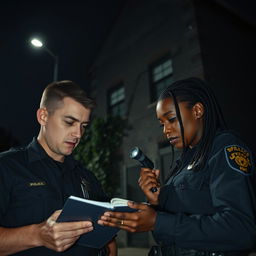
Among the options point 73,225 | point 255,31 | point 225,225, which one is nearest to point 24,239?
point 73,225

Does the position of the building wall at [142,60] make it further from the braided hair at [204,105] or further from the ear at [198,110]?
the ear at [198,110]

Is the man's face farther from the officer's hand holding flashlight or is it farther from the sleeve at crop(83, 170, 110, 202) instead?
the officer's hand holding flashlight

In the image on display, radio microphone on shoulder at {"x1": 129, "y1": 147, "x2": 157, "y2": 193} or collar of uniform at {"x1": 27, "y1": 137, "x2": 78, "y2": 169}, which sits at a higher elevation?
collar of uniform at {"x1": 27, "y1": 137, "x2": 78, "y2": 169}

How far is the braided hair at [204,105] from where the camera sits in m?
1.92

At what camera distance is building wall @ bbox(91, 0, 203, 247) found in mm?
8156

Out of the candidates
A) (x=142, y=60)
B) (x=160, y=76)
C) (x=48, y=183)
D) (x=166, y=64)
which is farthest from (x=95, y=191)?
(x=142, y=60)

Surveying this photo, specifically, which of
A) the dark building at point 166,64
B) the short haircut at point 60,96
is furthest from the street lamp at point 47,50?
the short haircut at point 60,96

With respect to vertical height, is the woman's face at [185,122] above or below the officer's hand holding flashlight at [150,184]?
above

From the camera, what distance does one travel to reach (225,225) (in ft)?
4.60

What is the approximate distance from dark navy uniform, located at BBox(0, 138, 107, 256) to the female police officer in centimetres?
72

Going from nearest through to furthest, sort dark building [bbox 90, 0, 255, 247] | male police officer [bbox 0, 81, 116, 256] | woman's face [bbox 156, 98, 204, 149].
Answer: male police officer [bbox 0, 81, 116, 256]
woman's face [bbox 156, 98, 204, 149]
dark building [bbox 90, 0, 255, 247]

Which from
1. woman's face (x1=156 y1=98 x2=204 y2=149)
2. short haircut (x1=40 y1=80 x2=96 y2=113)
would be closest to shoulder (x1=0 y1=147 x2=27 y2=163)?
short haircut (x1=40 y1=80 x2=96 y2=113)

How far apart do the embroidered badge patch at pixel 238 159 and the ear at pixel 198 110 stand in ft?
1.61

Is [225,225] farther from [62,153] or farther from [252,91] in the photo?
[252,91]
